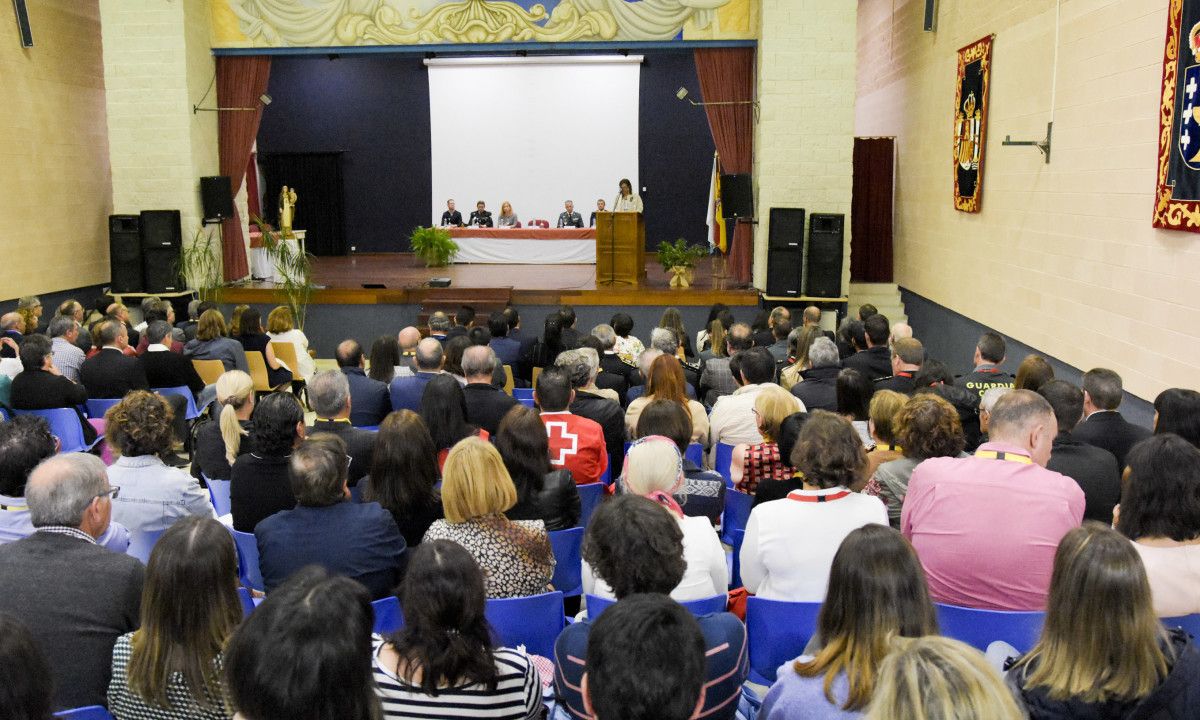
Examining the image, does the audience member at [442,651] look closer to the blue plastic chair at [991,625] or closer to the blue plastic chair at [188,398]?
the blue plastic chair at [991,625]

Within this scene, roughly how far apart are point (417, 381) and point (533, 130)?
1022cm

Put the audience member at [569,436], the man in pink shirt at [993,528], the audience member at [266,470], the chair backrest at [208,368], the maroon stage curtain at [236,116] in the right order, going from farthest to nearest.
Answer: the maroon stage curtain at [236,116], the chair backrest at [208,368], the audience member at [569,436], the audience member at [266,470], the man in pink shirt at [993,528]

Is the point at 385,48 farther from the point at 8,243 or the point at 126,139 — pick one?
the point at 8,243

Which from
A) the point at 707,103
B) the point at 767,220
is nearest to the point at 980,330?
the point at 767,220

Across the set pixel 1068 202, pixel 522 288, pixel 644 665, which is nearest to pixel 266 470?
pixel 644 665

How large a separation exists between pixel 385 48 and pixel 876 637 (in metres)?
10.5

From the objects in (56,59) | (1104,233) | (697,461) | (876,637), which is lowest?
(697,461)

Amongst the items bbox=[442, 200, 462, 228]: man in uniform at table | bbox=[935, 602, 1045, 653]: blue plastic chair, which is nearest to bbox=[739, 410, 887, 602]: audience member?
bbox=[935, 602, 1045, 653]: blue plastic chair

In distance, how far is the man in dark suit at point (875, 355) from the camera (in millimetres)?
6246

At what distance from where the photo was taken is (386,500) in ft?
12.0

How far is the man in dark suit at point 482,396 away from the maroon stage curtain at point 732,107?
672 cm

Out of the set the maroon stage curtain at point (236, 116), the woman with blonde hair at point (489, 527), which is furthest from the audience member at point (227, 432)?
the maroon stage curtain at point (236, 116)

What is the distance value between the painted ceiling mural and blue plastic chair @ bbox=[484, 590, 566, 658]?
910 centimetres

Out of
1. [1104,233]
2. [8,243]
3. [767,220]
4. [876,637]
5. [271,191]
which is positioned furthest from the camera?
[271,191]
